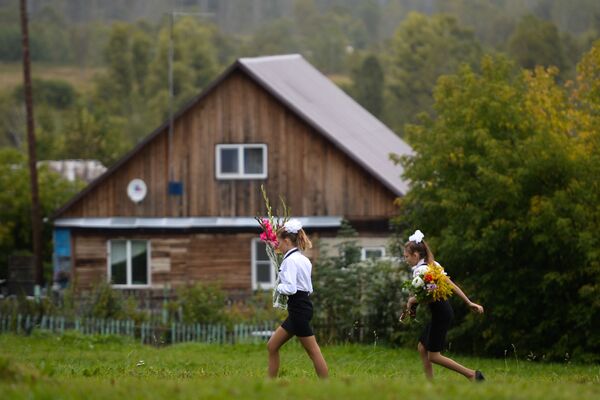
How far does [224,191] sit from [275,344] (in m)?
24.3

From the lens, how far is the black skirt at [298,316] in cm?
1280

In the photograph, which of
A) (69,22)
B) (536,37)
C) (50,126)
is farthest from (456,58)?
(69,22)

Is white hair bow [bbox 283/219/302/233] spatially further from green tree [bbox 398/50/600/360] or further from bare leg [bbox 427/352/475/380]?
green tree [bbox 398/50/600/360]

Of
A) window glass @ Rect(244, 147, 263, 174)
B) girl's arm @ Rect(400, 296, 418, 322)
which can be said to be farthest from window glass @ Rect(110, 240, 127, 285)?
girl's arm @ Rect(400, 296, 418, 322)

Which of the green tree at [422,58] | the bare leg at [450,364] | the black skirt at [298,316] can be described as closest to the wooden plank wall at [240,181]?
the bare leg at [450,364]

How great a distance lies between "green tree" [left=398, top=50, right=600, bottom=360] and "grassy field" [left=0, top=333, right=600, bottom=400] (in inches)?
39.8

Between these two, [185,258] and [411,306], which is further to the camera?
[185,258]

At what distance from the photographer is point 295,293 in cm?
1280

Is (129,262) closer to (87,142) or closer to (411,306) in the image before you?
(411,306)

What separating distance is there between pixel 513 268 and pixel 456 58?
76285 mm

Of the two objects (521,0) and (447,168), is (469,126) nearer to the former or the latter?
(447,168)

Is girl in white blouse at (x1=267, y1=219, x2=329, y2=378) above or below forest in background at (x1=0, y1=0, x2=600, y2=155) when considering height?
below

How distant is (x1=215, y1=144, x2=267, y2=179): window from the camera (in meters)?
36.8

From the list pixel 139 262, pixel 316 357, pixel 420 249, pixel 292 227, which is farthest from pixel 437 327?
pixel 139 262
